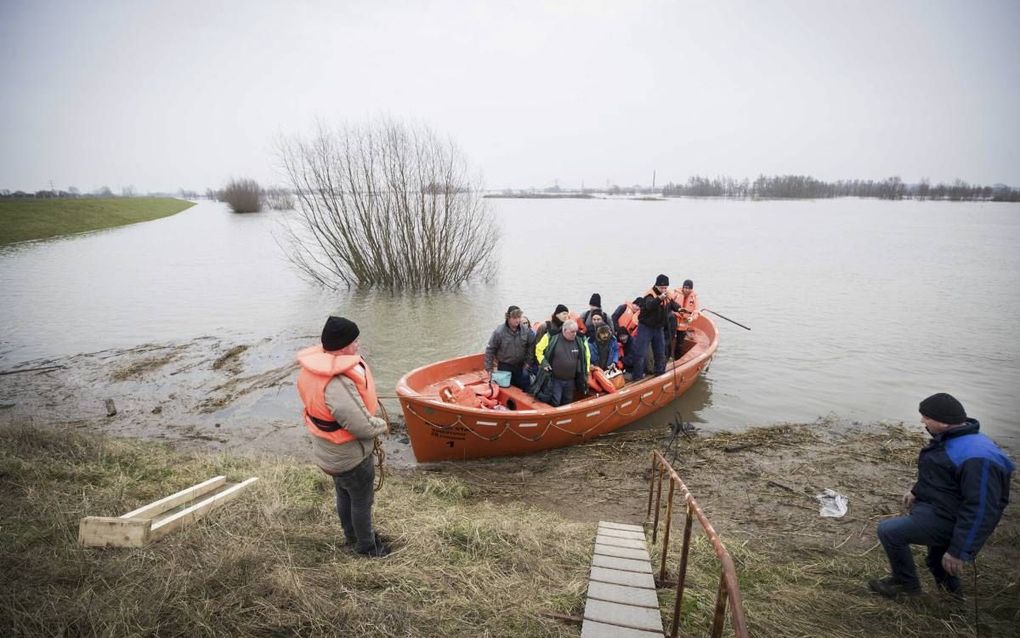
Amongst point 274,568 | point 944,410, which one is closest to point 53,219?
point 274,568

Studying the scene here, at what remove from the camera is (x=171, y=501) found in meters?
3.87

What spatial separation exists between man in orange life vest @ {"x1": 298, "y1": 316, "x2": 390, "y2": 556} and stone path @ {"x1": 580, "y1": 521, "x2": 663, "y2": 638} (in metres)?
1.53

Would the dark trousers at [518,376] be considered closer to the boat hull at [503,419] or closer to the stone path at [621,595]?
the boat hull at [503,419]

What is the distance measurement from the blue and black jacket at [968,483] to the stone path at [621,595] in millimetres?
1774

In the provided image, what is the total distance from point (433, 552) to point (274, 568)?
3.26 ft

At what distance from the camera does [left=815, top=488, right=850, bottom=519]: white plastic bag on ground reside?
4871 millimetres

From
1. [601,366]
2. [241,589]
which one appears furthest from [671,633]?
[601,366]

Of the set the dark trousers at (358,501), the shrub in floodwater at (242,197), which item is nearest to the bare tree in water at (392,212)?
the dark trousers at (358,501)

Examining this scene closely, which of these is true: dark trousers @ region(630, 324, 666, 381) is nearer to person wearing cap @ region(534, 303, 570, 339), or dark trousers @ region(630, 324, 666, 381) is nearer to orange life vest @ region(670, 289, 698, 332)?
orange life vest @ region(670, 289, 698, 332)

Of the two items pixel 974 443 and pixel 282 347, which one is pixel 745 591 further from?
pixel 282 347

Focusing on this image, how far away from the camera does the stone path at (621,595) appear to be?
2.48 meters

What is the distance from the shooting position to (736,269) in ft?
70.5

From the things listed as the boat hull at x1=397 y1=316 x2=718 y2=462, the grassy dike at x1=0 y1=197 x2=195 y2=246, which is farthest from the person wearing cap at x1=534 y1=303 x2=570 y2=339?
the grassy dike at x1=0 y1=197 x2=195 y2=246

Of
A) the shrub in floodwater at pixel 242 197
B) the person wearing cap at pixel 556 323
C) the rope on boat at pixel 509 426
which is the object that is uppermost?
the shrub in floodwater at pixel 242 197
